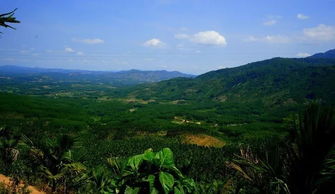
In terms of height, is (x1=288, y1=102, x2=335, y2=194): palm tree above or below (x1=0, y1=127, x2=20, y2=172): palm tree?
above

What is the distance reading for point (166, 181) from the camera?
399cm

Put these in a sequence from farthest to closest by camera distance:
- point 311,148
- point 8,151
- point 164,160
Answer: point 8,151
point 164,160
point 311,148

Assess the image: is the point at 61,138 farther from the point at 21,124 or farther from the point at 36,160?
the point at 21,124

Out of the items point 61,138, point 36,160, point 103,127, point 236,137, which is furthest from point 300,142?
point 103,127

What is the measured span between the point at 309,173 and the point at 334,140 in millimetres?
441

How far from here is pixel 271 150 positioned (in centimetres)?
362

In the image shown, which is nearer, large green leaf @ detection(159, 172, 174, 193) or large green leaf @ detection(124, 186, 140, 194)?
large green leaf @ detection(159, 172, 174, 193)

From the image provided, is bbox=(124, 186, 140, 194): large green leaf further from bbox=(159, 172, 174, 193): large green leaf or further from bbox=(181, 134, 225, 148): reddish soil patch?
bbox=(181, 134, 225, 148): reddish soil patch

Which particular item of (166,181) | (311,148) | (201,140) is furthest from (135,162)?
(201,140)

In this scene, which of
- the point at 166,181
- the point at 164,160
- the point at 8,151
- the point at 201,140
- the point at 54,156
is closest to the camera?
the point at 166,181

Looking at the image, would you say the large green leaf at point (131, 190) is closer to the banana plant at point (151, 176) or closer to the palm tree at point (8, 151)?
the banana plant at point (151, 176)

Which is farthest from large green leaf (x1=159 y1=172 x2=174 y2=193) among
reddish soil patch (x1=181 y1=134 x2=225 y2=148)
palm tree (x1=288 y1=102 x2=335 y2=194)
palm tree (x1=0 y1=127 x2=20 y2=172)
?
reddish soil patch (x1=181 y1=134 x2=225 y2=148)

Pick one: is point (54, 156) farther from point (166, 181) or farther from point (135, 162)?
point (166, 181)

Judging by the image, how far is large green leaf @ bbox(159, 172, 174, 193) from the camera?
12.9 feet
